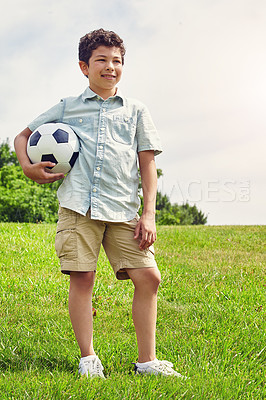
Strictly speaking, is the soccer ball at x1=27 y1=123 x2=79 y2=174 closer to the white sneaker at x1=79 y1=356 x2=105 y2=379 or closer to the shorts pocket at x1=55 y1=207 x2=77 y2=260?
the shorts pocket at x1=55 y1=207 x2=77 y2=260

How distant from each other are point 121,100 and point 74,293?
1.31m

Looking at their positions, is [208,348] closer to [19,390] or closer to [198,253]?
[19,390]

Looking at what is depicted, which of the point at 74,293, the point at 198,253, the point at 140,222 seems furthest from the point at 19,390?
the point at 198,253

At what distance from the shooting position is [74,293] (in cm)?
298

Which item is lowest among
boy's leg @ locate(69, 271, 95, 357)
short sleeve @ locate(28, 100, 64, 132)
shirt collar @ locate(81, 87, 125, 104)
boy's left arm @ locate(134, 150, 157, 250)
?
boy's leg @ locate(69, 271, 95, 357)

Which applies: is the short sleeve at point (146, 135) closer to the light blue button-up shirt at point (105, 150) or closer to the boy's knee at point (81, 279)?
the light blue button-up shirt at point (105, 150)

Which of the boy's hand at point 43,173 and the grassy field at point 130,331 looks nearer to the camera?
the grassy field at point 130,331

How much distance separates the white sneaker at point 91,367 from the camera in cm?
286

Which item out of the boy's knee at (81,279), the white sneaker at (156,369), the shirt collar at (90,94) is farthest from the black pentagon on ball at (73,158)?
the white sneaker at (156,369)

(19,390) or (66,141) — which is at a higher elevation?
(66,141)

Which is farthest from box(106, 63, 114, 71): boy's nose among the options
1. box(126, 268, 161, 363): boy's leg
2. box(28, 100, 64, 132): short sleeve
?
box(126, 268, 161, 363): boy's leg

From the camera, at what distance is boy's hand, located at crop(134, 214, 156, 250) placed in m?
2.92

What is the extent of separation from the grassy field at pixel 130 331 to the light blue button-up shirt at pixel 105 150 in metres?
1.03

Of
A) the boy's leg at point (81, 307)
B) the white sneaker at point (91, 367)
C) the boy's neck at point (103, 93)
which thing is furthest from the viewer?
the boy's neck at point (103, 93)
